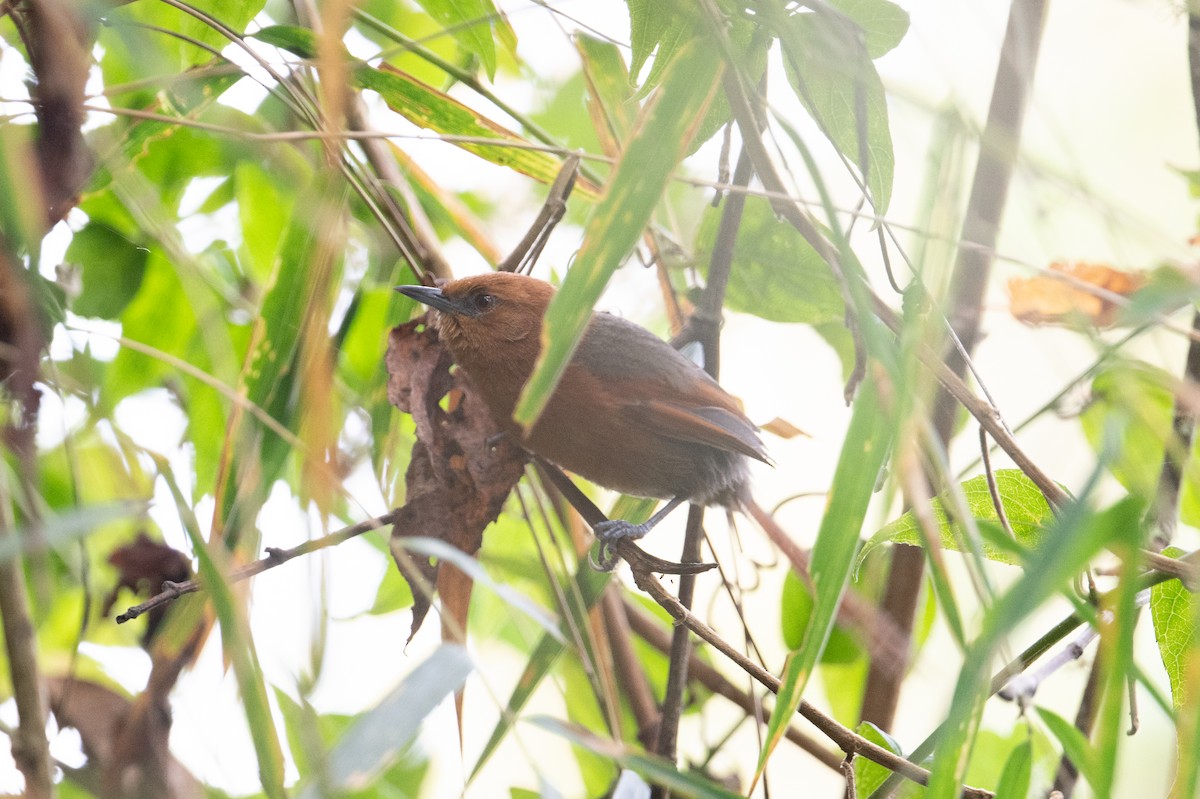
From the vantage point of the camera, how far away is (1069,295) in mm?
1586

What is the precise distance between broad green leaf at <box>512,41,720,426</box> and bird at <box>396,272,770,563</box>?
2.48 ft

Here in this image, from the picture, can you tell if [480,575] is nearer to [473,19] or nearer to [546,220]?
[546,220]

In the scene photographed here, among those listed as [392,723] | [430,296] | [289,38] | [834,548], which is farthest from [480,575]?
[289,38]

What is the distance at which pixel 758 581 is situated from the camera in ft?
6.31

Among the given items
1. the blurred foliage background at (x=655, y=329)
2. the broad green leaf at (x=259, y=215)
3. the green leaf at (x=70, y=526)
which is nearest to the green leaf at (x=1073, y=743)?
the blurred foliage background at (x=655, y=329)

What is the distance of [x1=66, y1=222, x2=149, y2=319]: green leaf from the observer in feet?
5.68

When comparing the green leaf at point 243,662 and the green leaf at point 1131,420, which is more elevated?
the green leaf at point 1131,420

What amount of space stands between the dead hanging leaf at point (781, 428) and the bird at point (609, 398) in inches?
1.7

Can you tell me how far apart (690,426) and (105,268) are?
3.42ft

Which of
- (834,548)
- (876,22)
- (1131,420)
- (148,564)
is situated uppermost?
(876,22)

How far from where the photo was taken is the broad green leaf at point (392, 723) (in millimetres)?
823

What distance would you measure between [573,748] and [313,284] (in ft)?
3.70

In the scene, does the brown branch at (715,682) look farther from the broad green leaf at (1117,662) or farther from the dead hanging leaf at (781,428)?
the broad green leaf at (1117,662)

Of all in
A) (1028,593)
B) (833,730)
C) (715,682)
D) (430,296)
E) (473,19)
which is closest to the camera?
(1028,593)
